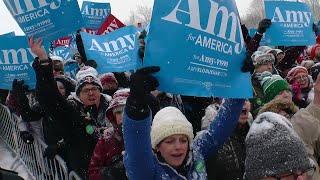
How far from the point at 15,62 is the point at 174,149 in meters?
3.75

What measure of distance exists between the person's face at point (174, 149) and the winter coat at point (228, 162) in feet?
1.33

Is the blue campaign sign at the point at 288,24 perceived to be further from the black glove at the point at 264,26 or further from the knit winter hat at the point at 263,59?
the black glove at the point at 264,26

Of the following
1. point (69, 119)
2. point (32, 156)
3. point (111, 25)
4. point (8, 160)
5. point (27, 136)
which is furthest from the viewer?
point (111, 25)

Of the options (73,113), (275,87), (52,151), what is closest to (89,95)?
(73,113)

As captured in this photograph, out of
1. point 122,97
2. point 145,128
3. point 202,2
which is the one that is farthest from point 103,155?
point 202,2

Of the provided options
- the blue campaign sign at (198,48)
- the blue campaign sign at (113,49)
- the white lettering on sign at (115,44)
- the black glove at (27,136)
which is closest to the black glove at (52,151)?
the black glove at (27,136)

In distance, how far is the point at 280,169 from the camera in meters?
2.26

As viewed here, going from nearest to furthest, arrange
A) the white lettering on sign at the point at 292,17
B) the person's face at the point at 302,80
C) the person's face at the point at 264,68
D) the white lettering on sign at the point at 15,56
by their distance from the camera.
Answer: the white lettering on sign at the point at 15,56 → the person's face at the point at 302,80 → the person's face at the point at 264,68 → the white lettering on sign at the point at 292,17

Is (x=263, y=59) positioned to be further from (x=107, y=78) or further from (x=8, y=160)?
(x=8, y=160)

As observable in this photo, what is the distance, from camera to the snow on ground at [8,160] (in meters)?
7.21

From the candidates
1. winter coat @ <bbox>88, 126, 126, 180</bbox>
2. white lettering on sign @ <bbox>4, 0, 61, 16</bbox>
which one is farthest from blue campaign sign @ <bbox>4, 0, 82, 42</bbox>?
winter coat @ <bbox>88, 126, 126, 180</bbox>

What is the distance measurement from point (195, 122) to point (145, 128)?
114 inches

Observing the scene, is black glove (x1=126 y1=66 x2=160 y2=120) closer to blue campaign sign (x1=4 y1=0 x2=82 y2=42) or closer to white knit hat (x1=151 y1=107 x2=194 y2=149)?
white knit hat (x1=151 y1=107 x2=194 y2=149)

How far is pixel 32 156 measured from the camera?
22.1 feet
